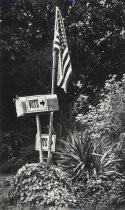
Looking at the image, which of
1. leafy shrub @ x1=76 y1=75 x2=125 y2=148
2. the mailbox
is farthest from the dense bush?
leafy shrub @ x1=76 y1=75 x2=125 y2=148

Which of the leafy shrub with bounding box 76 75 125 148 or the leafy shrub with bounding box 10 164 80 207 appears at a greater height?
the leafy shrub with bounding box 76 75 125 148

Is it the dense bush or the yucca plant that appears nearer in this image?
the dense bush

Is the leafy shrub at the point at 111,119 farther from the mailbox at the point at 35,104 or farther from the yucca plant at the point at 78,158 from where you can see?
the mailbox at the point at 35,104

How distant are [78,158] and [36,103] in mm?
2127

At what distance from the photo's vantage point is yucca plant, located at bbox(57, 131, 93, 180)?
1088 centimetres

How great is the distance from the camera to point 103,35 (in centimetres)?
2152

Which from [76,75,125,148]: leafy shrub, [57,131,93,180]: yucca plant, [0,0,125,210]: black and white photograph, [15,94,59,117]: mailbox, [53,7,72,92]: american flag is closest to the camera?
[15,94,59,117]: mailbox

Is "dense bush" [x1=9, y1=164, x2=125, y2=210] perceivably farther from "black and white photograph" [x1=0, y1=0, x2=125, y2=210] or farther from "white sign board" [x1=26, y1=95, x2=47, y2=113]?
"black and white photograph" [x1=0, y1=0, x2=125, y2=210]

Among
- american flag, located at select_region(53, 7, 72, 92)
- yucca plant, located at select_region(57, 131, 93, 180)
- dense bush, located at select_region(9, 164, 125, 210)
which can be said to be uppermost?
american flag, located at select_region(53, 7, 72, 92)

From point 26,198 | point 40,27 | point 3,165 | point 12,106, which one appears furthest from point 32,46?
point 26,198

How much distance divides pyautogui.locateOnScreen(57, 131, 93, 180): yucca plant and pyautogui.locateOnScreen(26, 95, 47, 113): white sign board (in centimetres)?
185

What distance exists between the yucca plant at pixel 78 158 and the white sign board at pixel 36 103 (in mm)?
1853

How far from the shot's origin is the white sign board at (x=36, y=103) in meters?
9.73

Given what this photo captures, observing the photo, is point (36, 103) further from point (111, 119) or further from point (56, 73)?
point (56, 73)
